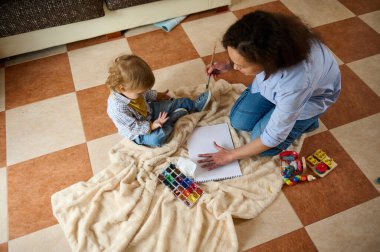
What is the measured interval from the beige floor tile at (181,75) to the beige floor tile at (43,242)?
815 mm

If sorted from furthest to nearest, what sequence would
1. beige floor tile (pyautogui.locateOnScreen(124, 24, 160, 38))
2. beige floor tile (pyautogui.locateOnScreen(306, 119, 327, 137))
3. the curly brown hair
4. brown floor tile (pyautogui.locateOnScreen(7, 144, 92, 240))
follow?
beige floor tile (pyautogui.locateOnScreen(124, 24, 160, 38)) < beige floor tile (pyautogui.locateOnScreen(306, 119, 327, 137)) < brown floor tile (pyautogui.locateOnScreen(7, 144, 92, 240)) < the curly brown hair

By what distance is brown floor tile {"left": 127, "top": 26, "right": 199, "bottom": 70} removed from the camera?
1.70 metres

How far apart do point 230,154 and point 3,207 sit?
0.95 metres

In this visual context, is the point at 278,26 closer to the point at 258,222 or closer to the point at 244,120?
the point at 244,120

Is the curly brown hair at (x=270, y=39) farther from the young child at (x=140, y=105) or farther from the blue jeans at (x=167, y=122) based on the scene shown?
the blue jeans at (x=167, y=122)

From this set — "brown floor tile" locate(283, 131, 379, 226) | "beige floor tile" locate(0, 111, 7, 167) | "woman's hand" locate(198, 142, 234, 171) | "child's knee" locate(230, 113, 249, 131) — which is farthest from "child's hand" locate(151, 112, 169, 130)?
"beige floor tile" locate(0, 111, 7, 167)

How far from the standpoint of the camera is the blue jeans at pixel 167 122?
1281 millimetres

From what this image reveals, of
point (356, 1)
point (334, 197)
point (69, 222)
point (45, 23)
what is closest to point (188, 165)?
point (69, 222)

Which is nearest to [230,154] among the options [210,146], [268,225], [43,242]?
[210,146]

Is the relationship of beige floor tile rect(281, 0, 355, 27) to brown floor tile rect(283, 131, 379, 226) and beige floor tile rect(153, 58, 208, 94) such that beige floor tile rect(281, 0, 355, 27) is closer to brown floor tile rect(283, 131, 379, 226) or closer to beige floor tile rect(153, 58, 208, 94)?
beige floor tile rect(153, 58, 208, 94)

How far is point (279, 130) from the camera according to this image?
1.03m

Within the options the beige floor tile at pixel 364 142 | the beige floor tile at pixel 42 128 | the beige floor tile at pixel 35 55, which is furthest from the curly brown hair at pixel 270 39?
the beige floor tile at pixel 35 55

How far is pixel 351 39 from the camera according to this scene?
177cm

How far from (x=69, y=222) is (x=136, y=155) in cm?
37
